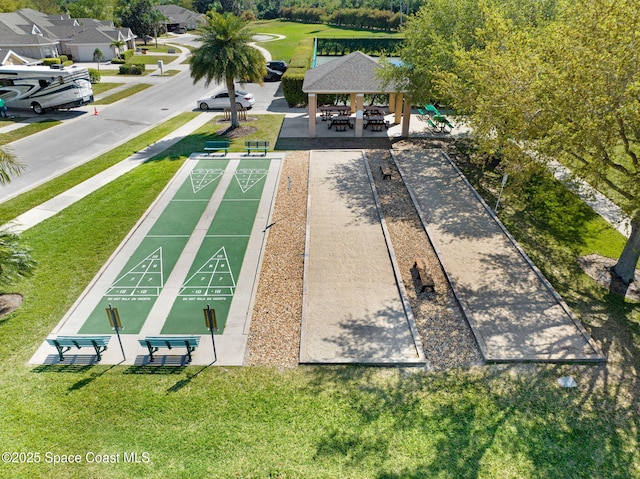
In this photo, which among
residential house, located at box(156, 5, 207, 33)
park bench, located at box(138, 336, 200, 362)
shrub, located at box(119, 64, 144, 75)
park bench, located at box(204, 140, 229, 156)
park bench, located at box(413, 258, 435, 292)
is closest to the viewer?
park bench, located at box(138, 336, 200, 362)

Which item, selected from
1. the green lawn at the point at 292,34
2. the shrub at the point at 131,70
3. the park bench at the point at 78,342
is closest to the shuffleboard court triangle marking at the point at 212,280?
the park bench at the point at 78,342

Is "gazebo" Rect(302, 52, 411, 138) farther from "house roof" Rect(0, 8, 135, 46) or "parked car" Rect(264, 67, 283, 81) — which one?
"house roof" Rect(0, 8, 135, 46)

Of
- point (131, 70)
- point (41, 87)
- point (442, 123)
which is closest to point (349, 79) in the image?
point (442, 123)

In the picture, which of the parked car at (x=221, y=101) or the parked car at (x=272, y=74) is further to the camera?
the parked car at (x=272, y=74)

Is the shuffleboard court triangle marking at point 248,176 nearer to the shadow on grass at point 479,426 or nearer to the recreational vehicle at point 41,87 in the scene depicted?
the shadow on grass at point 479,426

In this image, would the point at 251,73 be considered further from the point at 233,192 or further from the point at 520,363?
the point at 520,363

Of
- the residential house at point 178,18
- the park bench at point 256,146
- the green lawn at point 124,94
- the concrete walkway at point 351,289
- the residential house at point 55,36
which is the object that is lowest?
the concrete walkway at point 351,289

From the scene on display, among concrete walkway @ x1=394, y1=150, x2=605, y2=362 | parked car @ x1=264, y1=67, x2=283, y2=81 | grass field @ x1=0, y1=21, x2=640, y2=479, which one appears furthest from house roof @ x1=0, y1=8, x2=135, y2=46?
concrete walkway @ x1=394, y1=150, x2=605, y2=362
